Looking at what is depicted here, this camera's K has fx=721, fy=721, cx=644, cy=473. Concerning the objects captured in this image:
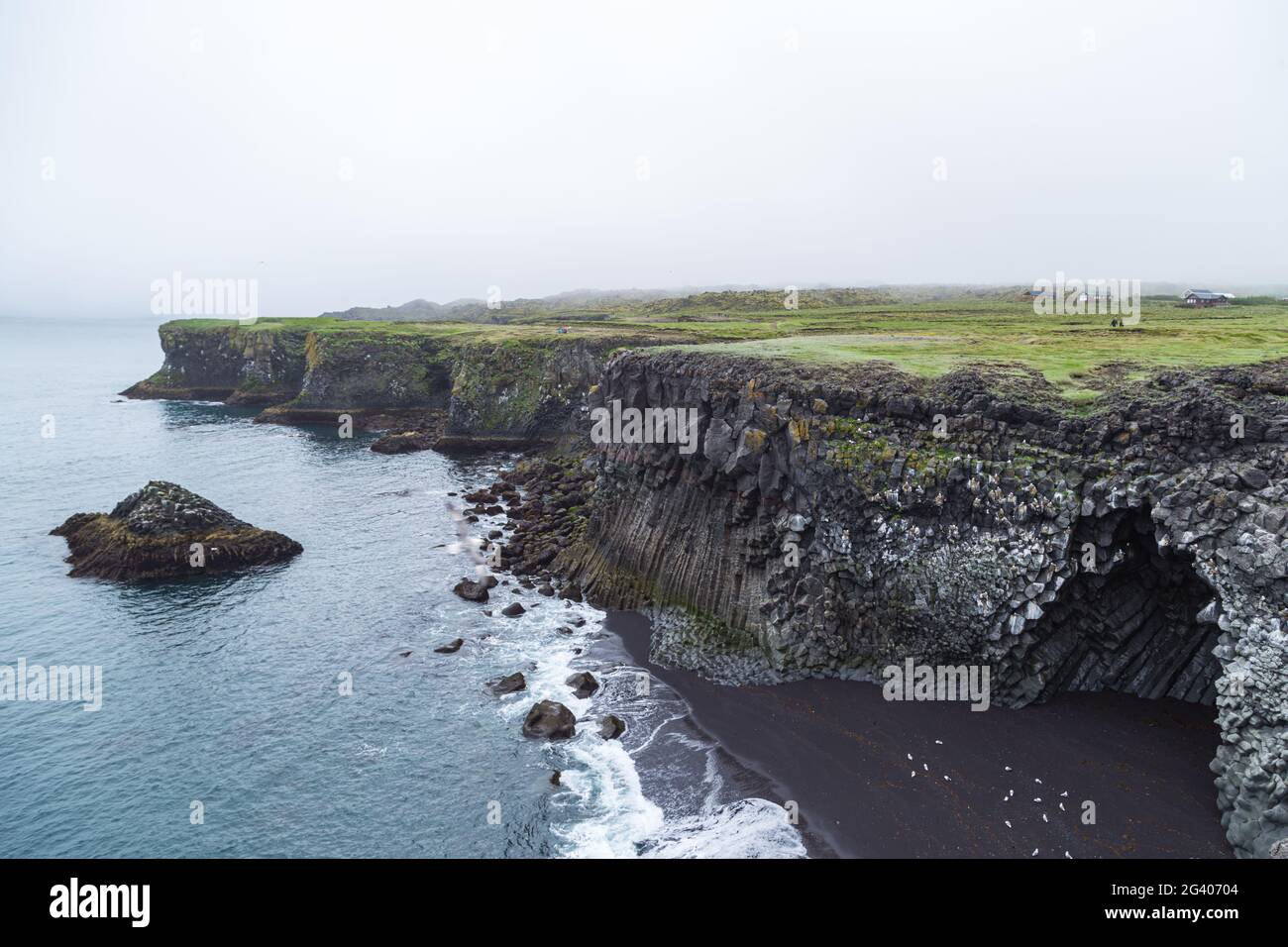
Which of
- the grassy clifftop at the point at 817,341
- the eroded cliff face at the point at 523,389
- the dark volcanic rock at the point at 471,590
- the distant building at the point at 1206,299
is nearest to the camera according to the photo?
the grassy clifftop at the point at 817,341

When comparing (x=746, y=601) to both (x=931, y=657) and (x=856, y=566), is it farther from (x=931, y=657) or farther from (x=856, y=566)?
(x=931, y=657)

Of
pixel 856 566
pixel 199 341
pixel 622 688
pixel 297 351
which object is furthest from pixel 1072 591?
pixel 199 341

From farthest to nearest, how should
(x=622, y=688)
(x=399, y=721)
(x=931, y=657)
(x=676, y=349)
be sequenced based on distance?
(x=676, y=349), (x=622, y=688), (x=399, y=721), (x=931, y=657)

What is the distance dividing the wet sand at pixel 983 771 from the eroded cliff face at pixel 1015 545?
1360 millimetres

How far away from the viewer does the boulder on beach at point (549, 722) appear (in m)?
33.2

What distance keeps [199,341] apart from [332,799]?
14315cm

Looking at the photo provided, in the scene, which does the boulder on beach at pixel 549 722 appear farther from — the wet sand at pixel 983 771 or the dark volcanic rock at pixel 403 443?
the dark volcanic rock at pixel 403 443

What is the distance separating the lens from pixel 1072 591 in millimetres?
30062
